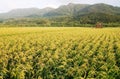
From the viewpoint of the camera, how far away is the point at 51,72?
408 inches

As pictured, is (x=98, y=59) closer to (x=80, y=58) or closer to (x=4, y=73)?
(x=80, y=58)

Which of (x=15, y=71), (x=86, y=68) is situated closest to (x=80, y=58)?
(x=86, y=68)

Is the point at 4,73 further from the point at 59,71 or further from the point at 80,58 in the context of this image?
the point at 80,58

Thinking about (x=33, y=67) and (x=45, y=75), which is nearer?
(x=45, y=75)

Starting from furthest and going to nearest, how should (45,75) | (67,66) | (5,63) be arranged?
(5,63) → (67,66) → (45,75)

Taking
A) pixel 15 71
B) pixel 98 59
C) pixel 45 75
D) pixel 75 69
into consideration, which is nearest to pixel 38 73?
pixel 45 75

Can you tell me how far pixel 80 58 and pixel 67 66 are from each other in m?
1.55

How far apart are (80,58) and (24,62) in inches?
123

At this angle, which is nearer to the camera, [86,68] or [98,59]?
[86,68]

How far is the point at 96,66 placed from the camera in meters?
11.0

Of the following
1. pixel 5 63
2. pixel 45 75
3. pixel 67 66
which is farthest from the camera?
pixel 5 63

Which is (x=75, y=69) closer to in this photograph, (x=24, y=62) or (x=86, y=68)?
(x=86, y=68)

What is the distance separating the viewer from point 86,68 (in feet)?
34.0

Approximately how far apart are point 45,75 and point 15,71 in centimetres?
147
